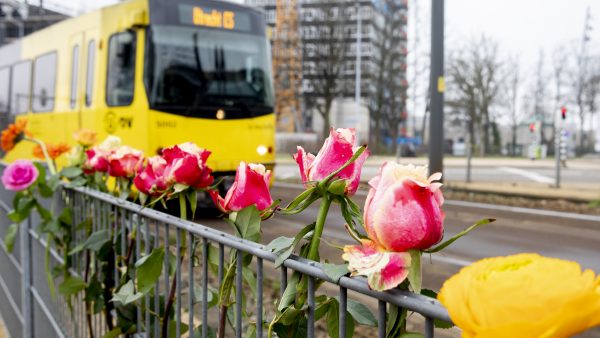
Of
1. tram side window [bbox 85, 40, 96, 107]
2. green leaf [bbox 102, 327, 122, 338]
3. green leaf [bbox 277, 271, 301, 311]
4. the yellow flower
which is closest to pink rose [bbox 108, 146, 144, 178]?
green leaf [bbox 102, 327, 122, 338]

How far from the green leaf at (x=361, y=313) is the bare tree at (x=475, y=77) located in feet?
149

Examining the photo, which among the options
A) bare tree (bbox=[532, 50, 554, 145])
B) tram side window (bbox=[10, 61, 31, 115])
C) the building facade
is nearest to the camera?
tram side window (bbox=[10, 61, 31, 115])

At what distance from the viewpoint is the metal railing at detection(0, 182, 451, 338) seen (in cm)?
90

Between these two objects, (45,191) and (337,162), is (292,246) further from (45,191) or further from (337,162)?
(45,191)

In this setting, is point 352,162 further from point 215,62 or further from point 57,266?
point 215,62

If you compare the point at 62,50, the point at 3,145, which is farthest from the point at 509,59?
the point at 3,145

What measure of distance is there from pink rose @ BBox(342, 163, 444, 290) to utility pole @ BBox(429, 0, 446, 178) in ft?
42.7

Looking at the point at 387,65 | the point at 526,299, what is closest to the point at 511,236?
the point at 526,299

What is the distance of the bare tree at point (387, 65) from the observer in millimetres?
46844

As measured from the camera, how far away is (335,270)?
89 cm

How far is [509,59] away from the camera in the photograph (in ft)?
155

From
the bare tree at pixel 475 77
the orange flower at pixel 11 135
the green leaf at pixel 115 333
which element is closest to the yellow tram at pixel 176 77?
the orange flower at pixel 11 135

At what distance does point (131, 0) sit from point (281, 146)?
116 feet

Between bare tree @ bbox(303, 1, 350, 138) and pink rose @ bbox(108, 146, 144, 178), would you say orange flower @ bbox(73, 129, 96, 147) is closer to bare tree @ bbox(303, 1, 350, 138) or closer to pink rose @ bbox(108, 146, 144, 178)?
pink rose @ bbox(108, 146, 144, 178)
